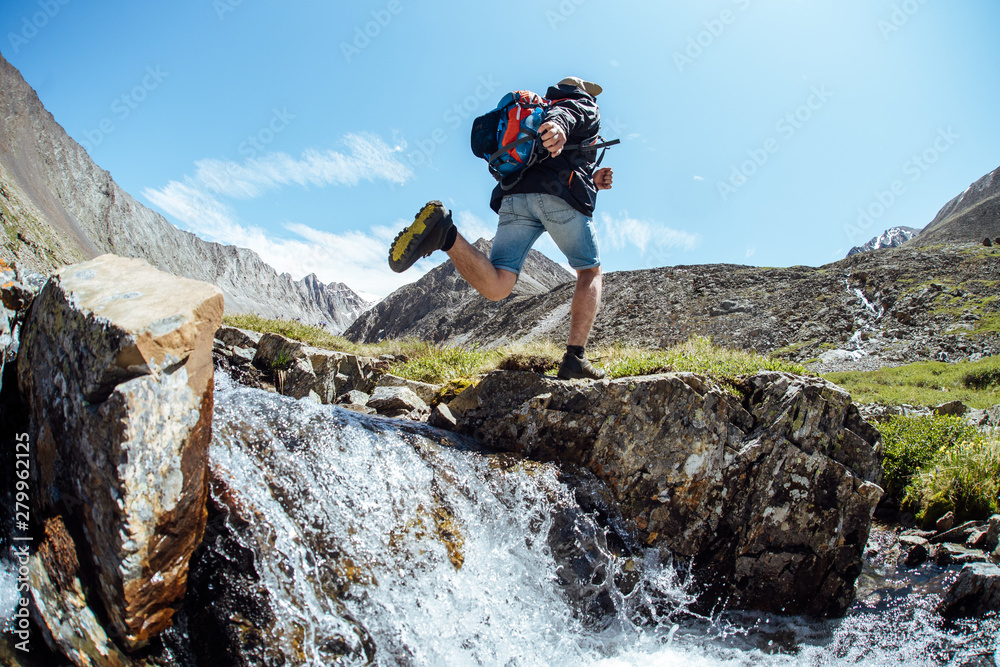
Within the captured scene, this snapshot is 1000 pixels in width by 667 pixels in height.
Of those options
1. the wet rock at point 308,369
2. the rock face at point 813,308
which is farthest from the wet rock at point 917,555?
the rock face at point 813,308

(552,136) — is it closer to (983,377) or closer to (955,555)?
(955,555)

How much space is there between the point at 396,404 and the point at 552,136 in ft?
9.75

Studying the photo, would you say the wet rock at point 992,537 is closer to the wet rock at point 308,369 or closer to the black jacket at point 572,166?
the black jacket at point 572,166

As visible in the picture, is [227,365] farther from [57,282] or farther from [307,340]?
[57,282]

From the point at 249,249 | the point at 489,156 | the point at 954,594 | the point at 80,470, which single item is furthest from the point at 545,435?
the point at 249,249

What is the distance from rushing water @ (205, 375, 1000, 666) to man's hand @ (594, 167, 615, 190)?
261cm

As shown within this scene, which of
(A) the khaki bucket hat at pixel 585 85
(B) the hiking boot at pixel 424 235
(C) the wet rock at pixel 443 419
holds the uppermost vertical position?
(A) the khaki bucket hat at pixel 585 85

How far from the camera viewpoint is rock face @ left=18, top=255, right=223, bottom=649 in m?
1.89

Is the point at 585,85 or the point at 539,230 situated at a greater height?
the point at 585,85

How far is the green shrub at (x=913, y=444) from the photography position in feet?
21.7

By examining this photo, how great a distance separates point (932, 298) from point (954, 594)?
16143mm

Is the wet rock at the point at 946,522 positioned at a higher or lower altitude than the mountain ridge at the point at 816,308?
lower

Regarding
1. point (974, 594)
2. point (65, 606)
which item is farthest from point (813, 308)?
point (65, 606)

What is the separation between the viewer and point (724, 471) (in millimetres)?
4043
